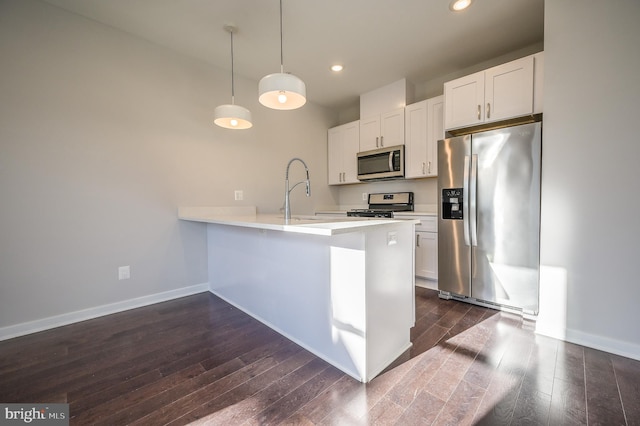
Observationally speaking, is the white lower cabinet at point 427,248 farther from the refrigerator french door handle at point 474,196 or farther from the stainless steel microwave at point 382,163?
the stainless steel microwave at point 382,163

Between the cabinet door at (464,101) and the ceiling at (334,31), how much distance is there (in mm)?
401

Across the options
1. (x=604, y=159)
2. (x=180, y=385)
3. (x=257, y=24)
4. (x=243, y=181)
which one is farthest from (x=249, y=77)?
(x=604, y=159)

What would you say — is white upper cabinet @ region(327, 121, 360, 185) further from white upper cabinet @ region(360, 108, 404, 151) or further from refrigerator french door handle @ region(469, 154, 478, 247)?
refrigerator french door handle @ region(469, 154, 478, 247)

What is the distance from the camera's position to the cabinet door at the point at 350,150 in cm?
404

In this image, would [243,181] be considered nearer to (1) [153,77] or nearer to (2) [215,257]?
(2) [215,257]

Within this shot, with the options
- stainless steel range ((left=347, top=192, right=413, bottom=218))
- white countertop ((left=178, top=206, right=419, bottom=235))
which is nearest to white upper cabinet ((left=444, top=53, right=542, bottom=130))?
stainless steel range ((left=347, top=192, right=413, bottom=218))

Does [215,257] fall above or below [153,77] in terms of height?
below

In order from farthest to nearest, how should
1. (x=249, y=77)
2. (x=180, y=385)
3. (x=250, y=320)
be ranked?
(x=249, y=77)
(x=250, y=320)
(x=180, y=385)

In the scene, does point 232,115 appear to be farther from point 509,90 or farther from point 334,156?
point 509,90

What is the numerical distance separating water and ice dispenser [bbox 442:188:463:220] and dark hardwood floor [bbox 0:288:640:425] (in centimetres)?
101

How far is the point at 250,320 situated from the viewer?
231 centimetres

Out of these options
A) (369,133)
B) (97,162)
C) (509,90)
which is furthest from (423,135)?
(97,162)

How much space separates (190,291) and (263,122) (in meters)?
2.31

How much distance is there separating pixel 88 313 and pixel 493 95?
4295 mm
